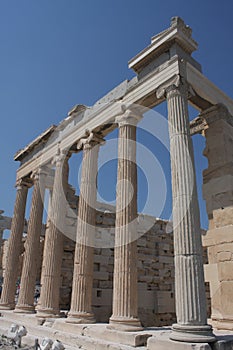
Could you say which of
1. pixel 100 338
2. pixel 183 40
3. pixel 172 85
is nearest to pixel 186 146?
pixel 172 85

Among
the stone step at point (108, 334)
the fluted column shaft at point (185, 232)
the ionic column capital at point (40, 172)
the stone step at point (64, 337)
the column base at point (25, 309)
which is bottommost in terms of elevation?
the stone step at point (64, 337)

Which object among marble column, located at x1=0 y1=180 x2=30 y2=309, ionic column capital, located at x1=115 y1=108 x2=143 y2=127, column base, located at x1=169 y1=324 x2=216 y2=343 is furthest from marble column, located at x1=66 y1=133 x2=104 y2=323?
marble column, located at x1=0 y1=180 x2=30 y2=309

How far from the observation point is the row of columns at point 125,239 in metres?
7.80

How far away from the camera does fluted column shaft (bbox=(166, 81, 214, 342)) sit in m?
7.42

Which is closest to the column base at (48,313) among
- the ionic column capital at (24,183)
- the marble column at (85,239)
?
the marble column at (85,239)

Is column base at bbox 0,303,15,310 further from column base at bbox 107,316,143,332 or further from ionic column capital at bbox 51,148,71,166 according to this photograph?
column base at bbox 107,316,143,332

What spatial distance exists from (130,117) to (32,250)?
8526 millimetres

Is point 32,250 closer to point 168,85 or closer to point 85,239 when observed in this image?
point 85,239

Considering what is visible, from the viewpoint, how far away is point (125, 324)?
363 inches

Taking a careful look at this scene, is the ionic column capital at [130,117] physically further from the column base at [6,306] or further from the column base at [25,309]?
the column base at [6,306]

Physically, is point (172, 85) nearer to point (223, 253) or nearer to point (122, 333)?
point (223, 253)

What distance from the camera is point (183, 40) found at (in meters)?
10.6

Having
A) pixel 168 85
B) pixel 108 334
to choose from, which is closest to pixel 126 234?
pixel 108 334

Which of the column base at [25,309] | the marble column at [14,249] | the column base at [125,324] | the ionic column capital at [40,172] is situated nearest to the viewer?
the column base at [125,324]
